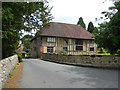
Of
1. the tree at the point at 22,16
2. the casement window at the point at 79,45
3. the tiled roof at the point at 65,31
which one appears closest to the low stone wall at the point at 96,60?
the tree at the point at 22,16

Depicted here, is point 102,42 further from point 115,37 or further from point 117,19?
point 117,19

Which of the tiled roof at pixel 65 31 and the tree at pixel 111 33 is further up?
the tiled roof at pixel 65 31

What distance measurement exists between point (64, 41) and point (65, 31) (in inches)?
142

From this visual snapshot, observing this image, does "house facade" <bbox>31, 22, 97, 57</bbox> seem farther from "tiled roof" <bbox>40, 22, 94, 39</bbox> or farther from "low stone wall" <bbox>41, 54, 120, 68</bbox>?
"low stone wall" <bbox>41, 54, 120, 68</bbox>

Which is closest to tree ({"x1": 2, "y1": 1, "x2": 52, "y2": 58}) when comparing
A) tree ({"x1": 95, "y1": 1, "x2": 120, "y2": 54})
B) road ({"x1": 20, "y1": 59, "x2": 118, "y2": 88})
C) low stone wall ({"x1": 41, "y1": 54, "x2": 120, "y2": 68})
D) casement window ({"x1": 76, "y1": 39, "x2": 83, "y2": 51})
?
road ({"x1": 20, "y1": 59, "x2": 118, "y2": 88})

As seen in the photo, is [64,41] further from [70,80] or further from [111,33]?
[70,80]

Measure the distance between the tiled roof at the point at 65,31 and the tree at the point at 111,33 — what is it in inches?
899

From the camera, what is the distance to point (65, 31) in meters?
41.0

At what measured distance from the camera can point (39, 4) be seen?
28.2ft

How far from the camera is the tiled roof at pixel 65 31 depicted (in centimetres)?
3812

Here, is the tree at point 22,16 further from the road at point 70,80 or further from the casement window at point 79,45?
the casement window at point 79,45

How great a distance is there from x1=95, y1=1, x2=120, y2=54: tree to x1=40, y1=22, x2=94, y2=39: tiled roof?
2282 centimetres

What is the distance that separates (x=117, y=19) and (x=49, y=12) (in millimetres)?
6959

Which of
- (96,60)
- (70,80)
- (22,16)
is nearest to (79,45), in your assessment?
(96,60)
